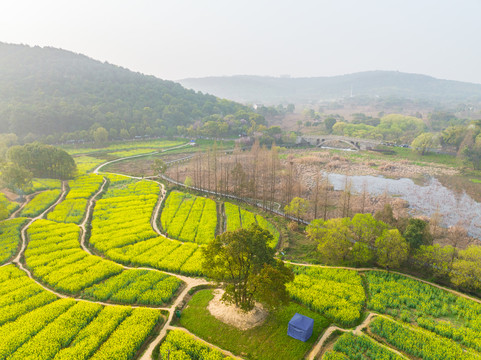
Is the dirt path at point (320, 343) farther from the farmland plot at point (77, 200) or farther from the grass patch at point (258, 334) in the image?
the farmland plot at point (77, 200)

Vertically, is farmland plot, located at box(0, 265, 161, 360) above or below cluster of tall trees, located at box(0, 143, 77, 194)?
below

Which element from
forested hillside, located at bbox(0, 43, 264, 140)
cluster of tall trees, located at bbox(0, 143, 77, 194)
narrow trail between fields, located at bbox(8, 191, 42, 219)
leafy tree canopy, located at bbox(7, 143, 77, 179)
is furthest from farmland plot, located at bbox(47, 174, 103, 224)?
forested hillside, located at bbox(0, 43, 264, 140)

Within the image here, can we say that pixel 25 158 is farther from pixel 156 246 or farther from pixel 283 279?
pixel 283 279

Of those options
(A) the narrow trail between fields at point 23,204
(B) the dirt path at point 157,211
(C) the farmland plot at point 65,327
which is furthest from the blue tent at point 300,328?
(A) the narrow trail between fields at point 23,204

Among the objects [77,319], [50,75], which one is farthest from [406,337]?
[50,75]

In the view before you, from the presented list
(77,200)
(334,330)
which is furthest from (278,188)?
(334,330)

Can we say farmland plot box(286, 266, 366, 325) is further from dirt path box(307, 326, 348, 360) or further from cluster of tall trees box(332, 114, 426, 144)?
cluster of tall trees box(332, 114, 426, 144)
